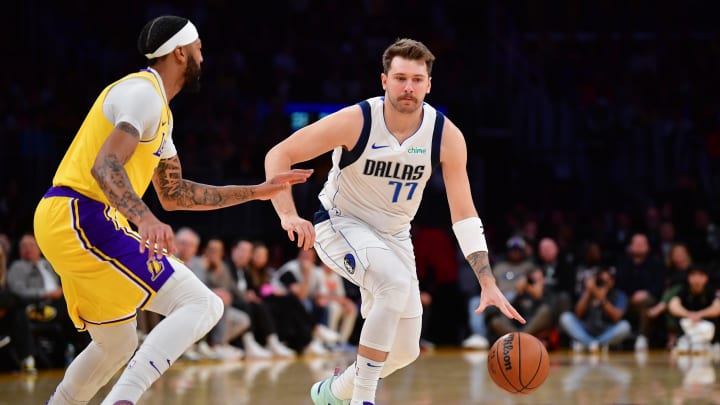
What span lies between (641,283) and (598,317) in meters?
0.89

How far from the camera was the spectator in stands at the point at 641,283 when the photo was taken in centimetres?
1507

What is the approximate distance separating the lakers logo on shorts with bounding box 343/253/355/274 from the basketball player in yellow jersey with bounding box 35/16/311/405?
3.89ft

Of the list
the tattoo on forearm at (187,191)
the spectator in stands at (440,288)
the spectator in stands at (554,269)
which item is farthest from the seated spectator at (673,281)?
the tattoo on forearm at (187,191)

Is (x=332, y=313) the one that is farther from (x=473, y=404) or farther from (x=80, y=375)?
(x=80, y=375)

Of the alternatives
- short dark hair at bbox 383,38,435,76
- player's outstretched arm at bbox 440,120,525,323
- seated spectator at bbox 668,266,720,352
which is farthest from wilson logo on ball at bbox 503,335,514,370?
seated spectator at bbox 668,266,720,352

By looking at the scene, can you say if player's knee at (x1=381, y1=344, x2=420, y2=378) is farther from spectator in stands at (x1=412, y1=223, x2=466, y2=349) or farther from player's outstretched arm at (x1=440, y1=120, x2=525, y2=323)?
spectator in stands at (x1=412, y1=223, x2=466, y2=349)

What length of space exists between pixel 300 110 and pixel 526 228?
436 cm

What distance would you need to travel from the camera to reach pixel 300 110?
17.9m

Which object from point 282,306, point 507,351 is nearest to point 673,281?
point 282,306

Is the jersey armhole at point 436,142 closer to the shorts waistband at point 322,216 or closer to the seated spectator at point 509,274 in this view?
the shorts waistband at point 322,216

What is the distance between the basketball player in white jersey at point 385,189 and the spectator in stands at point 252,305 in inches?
274

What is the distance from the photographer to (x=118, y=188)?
4742mm

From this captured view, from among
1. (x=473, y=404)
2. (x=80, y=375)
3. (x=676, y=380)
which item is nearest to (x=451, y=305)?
(x=676, y=380)

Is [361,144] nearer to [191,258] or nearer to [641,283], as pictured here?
[191,258]
